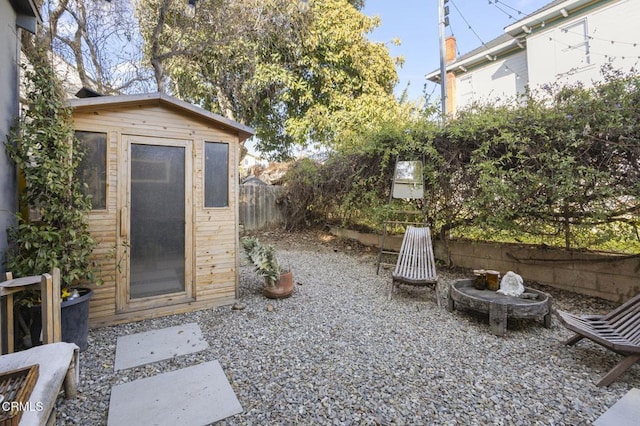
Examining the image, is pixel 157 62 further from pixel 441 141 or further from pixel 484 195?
pixel 484 195

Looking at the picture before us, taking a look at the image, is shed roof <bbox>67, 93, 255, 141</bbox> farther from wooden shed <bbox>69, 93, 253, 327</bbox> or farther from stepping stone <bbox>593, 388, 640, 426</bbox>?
stepping stone <bbox>593, 388, 640, 426</bbox>

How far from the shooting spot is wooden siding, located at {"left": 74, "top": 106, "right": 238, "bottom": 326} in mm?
2922

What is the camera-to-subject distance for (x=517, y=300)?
2.91 m

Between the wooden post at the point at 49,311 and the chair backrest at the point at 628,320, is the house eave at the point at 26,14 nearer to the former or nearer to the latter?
the wooden post at the point at 49,311

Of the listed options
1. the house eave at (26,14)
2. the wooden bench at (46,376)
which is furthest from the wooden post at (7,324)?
the house eave at (26,14)

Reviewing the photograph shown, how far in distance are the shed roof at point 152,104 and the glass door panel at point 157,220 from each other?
0.43 metres

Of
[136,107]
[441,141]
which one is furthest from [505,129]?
[136,107]

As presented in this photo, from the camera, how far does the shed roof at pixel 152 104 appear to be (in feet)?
9.07

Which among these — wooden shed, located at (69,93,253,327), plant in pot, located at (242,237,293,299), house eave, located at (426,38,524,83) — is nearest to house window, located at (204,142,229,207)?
wooden shed, located at (69,93,253,327)

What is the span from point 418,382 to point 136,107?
147 inches

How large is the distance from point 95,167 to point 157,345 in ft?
6.21

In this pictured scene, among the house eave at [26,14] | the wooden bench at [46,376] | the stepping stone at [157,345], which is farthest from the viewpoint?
the house eave at [26,14]

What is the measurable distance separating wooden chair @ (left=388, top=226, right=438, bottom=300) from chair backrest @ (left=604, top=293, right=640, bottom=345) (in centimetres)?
152

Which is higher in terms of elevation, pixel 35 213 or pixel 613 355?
pixel 35 213
